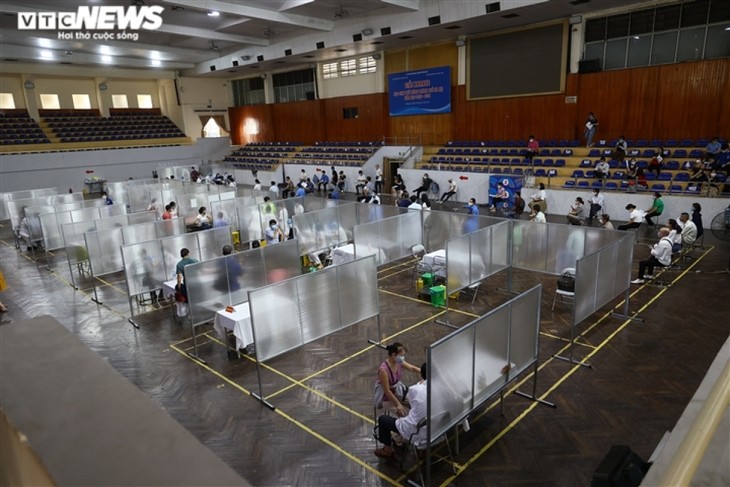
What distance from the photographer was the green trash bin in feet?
35.7

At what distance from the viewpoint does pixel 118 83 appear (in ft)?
138

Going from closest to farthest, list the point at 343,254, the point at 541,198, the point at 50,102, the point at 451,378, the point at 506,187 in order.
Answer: the point at 451,378
the point at 343,254
the point at 541,198
the point at 506,187
the point at 50,102

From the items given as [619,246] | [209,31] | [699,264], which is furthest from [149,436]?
[209,31]

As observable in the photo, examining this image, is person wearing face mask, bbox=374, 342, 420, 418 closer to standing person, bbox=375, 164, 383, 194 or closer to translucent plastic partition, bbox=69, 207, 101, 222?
translucent plastic partition, bbox=69, 207, 101, 222

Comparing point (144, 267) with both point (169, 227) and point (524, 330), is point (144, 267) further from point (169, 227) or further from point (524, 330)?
point (524, 330)

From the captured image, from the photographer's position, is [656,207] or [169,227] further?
[656,207]

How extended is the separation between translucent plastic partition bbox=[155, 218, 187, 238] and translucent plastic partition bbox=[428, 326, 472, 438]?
10732 millimetres

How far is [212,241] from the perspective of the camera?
12.4 meters

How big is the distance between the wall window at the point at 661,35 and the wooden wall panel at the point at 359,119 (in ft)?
43.7

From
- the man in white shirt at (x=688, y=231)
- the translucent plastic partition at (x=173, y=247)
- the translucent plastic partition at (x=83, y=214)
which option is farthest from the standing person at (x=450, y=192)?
the translucent plastic partition at (x=83, y=214)

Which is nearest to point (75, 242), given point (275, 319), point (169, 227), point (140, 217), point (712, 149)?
point (140, 217)

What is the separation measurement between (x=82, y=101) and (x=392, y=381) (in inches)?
1756

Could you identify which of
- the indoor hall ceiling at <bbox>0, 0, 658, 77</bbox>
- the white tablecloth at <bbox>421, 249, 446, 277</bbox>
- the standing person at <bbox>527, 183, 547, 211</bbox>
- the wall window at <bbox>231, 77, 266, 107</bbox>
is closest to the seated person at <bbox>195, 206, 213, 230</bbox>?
the white tablecloth at <bbox>421, 249, 446, 277</bbox>

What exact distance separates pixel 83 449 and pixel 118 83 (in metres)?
48.3
